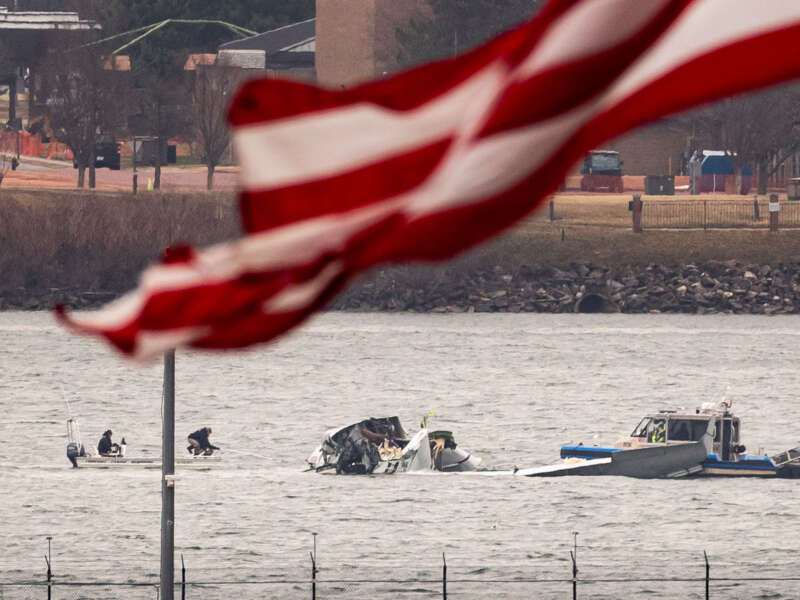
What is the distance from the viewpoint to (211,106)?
120 metres

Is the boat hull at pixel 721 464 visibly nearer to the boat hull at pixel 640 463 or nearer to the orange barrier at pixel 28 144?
the boat hull at pixel 640 463

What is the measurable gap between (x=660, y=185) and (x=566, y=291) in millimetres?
12133

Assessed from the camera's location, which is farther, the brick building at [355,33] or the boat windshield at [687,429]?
the brick building at [355,33]

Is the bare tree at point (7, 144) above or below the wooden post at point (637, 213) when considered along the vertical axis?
above

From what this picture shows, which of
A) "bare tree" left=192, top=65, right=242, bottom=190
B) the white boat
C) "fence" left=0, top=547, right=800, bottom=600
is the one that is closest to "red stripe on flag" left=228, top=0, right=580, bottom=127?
"fence" left=0, top=547, right=800, bottom=600

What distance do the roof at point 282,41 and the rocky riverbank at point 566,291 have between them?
792 inches

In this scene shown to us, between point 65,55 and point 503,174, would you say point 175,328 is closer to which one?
point 503,174

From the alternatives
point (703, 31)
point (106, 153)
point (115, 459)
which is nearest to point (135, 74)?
point (106, 153)

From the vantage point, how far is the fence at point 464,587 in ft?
140

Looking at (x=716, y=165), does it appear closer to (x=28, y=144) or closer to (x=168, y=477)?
(x=28, y=144)

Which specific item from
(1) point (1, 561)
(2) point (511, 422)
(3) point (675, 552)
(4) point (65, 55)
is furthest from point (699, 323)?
(1) point (1, 561)

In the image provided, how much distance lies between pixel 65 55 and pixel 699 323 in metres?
51.5

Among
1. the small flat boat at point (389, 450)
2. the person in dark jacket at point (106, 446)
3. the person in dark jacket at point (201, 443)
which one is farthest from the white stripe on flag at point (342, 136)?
the person in dark jacket at point (201, 443)

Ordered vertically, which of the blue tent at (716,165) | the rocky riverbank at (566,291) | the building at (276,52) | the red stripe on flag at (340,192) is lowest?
the rocky riverbank at (566,291)
